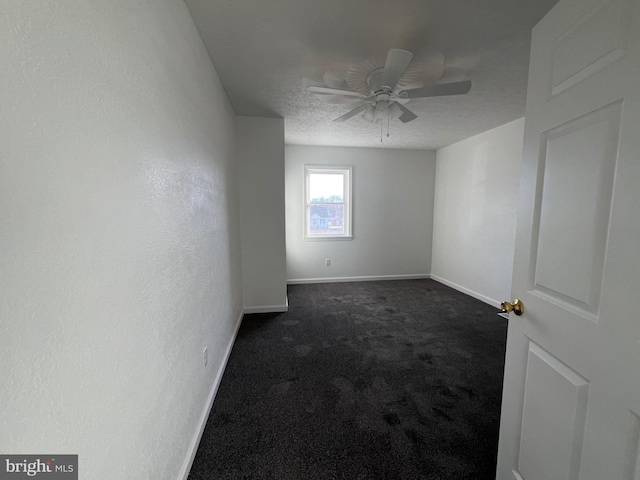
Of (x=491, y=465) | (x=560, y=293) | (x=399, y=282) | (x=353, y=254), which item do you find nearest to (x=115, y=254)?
(x=560, y=293)

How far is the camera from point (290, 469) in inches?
48.9

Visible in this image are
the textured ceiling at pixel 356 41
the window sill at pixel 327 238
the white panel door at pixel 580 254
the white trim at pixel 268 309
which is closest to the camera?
the white panel door at pixel 580 254

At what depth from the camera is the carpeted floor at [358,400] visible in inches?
50.2

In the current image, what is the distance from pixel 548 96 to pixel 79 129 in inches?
57.9

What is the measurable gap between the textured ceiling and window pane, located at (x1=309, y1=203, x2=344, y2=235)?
2016mm

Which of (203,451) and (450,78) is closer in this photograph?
(203,451)

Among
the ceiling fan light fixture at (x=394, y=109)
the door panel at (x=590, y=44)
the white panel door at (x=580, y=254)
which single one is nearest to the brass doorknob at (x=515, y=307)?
the white panel door at (x=580, y=254)

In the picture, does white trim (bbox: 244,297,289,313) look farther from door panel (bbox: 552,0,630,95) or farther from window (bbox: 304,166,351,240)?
door panel (bbox: 552,0,630,95)

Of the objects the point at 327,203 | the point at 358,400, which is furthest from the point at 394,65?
the point at 327,203

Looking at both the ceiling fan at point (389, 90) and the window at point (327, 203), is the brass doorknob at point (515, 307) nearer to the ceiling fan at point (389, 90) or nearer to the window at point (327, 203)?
the ceiling fan at point (389, 90)

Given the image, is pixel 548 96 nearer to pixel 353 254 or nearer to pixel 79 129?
pixel 79 129

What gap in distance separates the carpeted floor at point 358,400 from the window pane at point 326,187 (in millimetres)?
2152

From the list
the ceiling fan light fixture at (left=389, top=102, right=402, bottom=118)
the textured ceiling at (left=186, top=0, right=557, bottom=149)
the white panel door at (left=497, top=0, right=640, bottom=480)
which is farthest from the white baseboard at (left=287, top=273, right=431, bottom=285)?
the white panel door at (left=497, top=0, right=640, bottom=480)

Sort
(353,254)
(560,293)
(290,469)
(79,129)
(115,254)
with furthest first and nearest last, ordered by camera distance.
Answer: (353,254), (290,469), (560,293), (115,254), (79,129)
